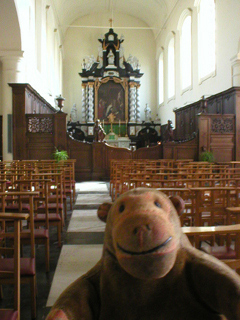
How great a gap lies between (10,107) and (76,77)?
12.0 m

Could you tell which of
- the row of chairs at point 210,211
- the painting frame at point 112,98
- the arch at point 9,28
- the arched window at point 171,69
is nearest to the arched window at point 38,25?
the arch at point 9,28

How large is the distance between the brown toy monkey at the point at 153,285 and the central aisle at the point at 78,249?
4.37 ft

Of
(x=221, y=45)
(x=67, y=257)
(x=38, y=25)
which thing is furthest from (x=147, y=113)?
(x=67, y=257)

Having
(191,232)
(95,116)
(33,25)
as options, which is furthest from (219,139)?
(95,116)

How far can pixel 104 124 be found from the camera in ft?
68.3

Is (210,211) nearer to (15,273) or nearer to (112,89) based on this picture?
(15,273)

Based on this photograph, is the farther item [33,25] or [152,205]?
[33,25]

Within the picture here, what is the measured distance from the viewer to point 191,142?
1097 centimetres

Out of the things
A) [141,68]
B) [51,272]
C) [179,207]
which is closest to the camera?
[179,207]

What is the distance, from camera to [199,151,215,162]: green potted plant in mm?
10178

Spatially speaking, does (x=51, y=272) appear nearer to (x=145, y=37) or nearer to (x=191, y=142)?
(x=191, y=142)

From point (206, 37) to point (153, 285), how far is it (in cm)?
1452

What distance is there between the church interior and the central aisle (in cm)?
1

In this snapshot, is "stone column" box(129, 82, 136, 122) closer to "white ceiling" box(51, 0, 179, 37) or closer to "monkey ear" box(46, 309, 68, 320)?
"white ceiling" box(51, 0, 179, 37)
